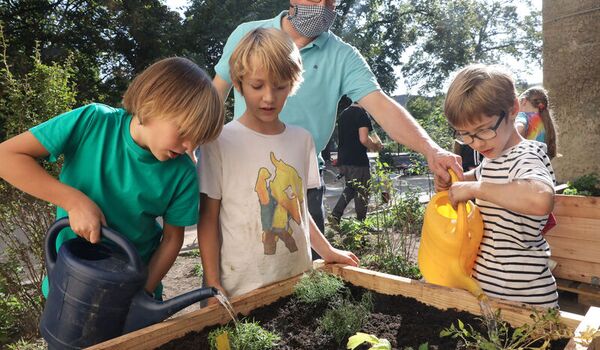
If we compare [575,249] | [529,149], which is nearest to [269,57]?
[529,149]

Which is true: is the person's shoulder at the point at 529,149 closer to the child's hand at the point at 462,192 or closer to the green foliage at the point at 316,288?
the child's hand at the point at 462,192

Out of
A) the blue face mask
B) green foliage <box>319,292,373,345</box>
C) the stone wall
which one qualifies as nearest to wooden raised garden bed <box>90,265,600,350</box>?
green foliage <box>319,292,373,345</box>

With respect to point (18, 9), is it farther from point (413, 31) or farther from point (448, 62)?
point (448, 62)

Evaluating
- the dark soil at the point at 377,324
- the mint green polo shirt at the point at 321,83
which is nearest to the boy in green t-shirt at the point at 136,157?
the dark soil at the point at 377,324

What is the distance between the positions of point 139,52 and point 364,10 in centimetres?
1179

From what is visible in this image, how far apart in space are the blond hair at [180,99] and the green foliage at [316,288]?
598 millimetres

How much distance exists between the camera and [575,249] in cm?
331

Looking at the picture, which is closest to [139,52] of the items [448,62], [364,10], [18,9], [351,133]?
[18,9]

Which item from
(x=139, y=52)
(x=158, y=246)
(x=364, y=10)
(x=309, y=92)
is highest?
(x=364, y=10)

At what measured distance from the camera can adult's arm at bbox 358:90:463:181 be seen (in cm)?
161

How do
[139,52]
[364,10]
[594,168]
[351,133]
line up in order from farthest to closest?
[364,10], [139,52], [351,133], [594,168]

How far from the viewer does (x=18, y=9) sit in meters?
12.0

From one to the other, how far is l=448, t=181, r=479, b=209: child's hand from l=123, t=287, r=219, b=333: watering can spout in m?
0.85

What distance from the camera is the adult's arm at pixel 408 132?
1608 mm
